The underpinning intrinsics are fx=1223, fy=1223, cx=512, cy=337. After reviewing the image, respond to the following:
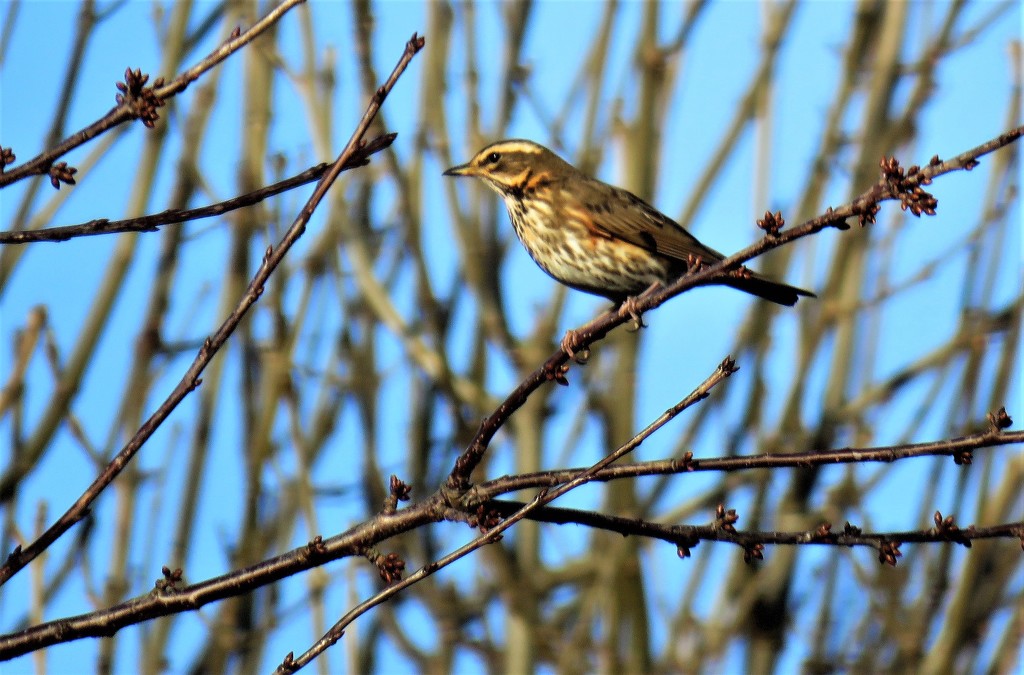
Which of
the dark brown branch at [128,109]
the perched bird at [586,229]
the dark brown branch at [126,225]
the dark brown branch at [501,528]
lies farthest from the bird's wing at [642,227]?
the dark brown branch at [128,109]

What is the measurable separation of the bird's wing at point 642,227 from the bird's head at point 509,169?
0.38 metres

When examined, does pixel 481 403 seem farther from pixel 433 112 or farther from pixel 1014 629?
pixel 1014 629

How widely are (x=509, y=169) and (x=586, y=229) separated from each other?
23.3 inches

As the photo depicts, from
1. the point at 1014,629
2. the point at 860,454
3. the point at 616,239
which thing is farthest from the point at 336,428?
the point at 860,454

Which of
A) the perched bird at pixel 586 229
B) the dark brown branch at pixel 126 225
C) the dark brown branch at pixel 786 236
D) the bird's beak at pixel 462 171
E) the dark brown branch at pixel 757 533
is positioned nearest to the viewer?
the dark brown branch at pixel 786 236

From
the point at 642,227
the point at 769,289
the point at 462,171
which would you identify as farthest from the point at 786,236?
the point at 462,171

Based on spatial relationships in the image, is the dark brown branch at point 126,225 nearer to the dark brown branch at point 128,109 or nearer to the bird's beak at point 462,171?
the dark brown branch at point 128,109

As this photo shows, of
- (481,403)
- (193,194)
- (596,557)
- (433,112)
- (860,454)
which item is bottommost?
(860,454)

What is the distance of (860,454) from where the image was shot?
2.64 meters

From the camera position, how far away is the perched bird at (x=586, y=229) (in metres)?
5.60

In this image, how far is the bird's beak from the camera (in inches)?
233

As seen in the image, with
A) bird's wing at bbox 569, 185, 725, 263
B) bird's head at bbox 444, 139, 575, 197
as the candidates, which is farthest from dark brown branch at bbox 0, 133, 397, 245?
bird's head at bbox 444, 139, 575, 197

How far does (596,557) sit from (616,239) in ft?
6.11

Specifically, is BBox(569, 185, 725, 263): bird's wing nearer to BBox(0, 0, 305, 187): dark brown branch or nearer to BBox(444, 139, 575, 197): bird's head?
BBox(444, 139, 575, 197): bird's head
